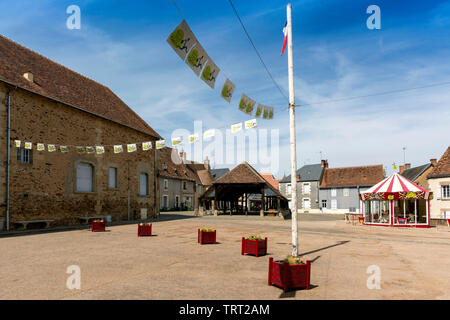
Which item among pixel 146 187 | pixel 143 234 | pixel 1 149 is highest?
pixel 1 149

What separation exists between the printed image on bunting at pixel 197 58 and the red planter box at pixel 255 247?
5.09 metres

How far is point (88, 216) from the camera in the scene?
19641mm

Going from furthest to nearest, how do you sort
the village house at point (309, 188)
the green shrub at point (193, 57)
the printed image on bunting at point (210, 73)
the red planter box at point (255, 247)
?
the village house at point (309, 188), the red planter box at point (255, 247), the printed image on bunting at point (210, 73), the green shrub at point (193, 57)

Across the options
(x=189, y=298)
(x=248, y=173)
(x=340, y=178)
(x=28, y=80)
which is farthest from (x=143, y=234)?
(x=340, y=178)

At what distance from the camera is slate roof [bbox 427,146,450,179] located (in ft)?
83.6

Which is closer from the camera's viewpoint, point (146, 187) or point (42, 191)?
point (42, 191)

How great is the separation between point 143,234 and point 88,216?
7586 mm

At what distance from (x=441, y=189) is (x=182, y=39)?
26996 mm

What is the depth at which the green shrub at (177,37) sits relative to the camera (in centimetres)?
608

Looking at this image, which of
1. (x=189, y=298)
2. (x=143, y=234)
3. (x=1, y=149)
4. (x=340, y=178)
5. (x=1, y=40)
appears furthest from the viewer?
(x=340, y=178)

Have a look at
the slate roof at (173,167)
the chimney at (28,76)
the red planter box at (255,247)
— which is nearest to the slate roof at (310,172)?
the slate roof at (173,167)

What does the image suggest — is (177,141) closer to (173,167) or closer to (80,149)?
(80,149)

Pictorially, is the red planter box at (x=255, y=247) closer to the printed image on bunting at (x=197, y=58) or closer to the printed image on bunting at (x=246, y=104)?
the printed image on bunting at (x=246, y=104)
